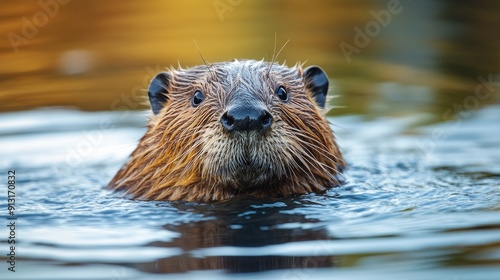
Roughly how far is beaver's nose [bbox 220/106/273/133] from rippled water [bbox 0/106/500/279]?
0.57m

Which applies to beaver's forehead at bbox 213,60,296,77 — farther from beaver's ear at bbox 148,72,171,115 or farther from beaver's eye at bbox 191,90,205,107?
beaver's ear at bbox 148,72,171,115

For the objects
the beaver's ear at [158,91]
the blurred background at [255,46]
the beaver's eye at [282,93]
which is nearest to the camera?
the beaver's eye at [282,93]

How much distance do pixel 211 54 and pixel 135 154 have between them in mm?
4820

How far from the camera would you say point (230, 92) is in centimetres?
622

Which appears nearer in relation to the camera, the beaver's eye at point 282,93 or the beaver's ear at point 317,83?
the beaver's eye at point 282,93

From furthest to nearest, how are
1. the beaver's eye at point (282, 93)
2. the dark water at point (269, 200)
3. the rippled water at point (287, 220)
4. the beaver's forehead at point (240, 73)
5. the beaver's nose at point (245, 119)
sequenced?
the beaver's eye at point (282, 93), the beaver's forehead at point (240, 73), the beaver's nose at point (245, 119), the dark water at point (269, 200), the rippled water at point (287, 220)

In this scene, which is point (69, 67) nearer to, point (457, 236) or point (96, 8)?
point (96, 8)

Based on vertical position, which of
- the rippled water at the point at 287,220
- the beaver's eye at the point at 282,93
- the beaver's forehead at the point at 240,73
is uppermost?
the beaver's forehead at the point at 240,73

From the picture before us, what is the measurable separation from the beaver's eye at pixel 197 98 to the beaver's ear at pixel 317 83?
3.03 feet

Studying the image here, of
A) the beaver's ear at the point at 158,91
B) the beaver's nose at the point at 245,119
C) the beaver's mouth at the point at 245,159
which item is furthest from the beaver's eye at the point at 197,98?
the beaver's nose at the point at 245,119

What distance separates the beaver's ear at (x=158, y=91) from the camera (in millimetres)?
7090

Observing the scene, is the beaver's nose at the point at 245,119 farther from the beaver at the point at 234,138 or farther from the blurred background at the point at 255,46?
the blurred background at the point at 255,46

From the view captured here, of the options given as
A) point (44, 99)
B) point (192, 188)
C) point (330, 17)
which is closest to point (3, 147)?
point (44, 99)

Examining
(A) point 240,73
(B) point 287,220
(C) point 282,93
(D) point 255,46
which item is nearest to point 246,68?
(A) point 240,73
